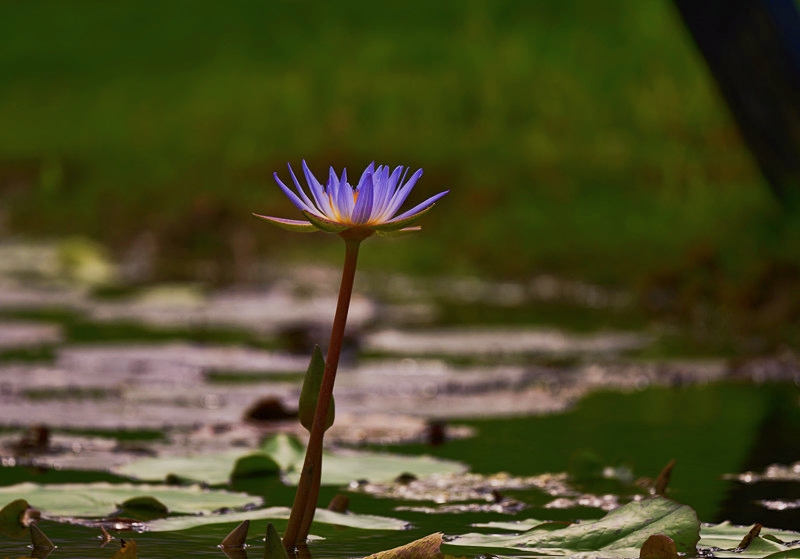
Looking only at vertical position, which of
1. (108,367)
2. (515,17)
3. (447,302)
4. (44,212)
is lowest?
(108,367)

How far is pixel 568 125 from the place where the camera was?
33.4ft

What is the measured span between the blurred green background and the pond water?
4.24 feet

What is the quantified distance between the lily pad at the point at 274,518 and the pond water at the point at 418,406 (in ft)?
0.07

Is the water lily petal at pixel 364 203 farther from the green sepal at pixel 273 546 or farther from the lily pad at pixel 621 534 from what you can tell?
the lily pad at pixel 621 534

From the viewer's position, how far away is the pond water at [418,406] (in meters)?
2.35

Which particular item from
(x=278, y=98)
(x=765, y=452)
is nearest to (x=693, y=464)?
(x=765, y=452)

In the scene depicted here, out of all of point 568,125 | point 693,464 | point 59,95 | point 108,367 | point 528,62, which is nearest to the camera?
point 693,464

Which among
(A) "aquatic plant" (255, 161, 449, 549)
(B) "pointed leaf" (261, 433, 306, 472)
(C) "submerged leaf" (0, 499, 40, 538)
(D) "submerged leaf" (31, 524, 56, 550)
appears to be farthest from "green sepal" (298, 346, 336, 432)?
(B) "pointed leaf" (261, 433, 306, 472)

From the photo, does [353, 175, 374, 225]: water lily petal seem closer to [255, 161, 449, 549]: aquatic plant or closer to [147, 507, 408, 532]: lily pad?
[255, 161, 449, 549]: aquatic plant

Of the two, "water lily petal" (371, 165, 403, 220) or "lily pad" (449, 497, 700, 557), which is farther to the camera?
"lily pad" (449, 497, 700, 557)

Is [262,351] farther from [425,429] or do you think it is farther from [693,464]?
[693,464]

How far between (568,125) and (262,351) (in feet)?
18.7

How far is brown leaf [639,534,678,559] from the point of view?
1.72 meters

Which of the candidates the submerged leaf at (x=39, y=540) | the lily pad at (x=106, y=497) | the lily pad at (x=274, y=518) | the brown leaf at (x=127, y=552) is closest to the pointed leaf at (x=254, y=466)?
the lily pad at (x=106, y=497)
